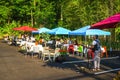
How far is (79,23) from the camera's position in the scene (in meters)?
44.9

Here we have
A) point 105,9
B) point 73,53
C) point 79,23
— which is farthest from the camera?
point 79,23

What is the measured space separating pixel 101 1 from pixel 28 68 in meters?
28.4

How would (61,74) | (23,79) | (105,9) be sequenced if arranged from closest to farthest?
(23,79) → (61,74) → (105,9)

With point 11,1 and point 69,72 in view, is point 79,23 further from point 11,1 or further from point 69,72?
point 69,72

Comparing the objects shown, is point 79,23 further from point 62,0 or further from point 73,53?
point 73,53

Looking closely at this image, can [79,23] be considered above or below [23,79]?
above

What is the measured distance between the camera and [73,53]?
2614 cm

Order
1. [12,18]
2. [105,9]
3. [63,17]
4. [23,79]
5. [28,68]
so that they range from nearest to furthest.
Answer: [23,79], [28,68], [105,9], [63,17], [12,18]

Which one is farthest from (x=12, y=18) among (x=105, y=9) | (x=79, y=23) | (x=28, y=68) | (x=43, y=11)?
(x=28, y=68)

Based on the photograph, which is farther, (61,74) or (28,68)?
(28,68)

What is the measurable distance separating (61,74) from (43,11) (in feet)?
139

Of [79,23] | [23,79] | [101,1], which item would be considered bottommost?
[23,79]

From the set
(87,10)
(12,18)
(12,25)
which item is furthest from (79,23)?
(12,18)

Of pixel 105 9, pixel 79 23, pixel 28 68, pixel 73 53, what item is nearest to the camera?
pixel 28 68
